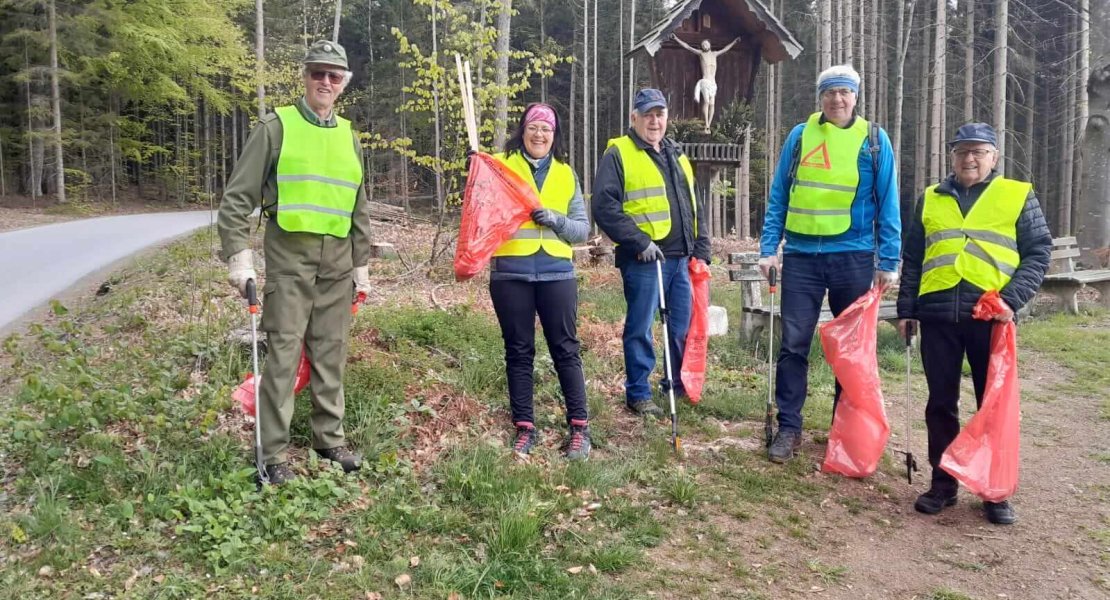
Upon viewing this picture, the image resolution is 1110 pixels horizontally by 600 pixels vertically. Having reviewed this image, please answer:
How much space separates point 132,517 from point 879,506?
377 cm

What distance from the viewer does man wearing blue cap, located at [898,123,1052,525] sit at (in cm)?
379

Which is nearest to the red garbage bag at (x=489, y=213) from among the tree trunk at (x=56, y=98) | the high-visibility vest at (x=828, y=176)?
the high-visibility vest at (x=828, y=176)

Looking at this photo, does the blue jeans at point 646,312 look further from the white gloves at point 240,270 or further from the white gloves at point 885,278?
the white gloves at point 240,270

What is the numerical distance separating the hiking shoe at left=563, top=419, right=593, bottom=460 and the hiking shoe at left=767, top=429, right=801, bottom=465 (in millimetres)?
1158

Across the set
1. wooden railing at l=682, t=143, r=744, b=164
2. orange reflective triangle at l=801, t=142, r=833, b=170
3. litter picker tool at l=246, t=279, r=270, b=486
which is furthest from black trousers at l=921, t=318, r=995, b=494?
wooden railing at l=682, t=143, r=744, b=164

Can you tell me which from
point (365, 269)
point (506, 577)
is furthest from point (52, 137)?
point (506, 577)

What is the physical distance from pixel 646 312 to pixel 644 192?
821 millimetres

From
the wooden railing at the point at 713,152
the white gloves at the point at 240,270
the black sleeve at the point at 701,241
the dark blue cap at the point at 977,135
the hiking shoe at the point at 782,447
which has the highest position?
the wooden railing at the point at 713,152

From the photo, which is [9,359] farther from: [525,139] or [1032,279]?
[1032,279]

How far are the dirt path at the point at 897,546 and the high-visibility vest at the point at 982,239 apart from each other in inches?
48.8

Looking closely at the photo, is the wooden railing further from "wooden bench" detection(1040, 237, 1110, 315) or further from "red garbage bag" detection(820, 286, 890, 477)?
"red garbage bag" detection(820, 286, 890, 477)

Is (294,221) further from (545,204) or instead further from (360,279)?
(545,204)

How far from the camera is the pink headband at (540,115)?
169 inches

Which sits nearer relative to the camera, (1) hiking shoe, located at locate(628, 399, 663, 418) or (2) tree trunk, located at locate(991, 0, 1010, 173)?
(1) hiking shoe, located at locate(628, 399, 663, 418)
